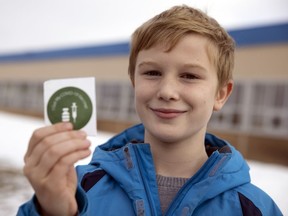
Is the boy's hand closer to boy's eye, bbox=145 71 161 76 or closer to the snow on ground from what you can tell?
boy's eye, bbox=145 71 161 76

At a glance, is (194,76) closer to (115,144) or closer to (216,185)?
(216,185)

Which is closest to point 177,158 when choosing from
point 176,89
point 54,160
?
point 176,89

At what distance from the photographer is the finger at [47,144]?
1142 millimetres

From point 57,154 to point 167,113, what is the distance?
0.65m

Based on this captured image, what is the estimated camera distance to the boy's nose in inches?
60.8

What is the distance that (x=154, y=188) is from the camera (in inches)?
62.9

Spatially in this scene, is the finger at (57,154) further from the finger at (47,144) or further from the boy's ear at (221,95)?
the boy's ear at (221,95)

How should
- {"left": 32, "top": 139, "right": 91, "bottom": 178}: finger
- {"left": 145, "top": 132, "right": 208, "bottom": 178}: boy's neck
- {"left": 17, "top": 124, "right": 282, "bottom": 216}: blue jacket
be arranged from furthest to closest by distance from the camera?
{"left": 145, "top": 132, "right": 208, "bottom": 178}: boy's neck
{"left": 17, "top": 124, "right": 282, "bottom": 216}: blue jacket
{"left": 32, "top": 139, "right": 91, "bottom": 178}: finger

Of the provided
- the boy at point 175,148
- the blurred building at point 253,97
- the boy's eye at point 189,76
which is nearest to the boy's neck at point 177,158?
the boy at point 175,148

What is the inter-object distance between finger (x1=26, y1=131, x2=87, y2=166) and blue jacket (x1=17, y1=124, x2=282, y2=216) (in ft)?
1.07

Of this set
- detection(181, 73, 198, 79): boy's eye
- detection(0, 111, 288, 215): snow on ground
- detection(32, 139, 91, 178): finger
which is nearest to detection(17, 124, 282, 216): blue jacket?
detection(32, 139, 91, 178): finger

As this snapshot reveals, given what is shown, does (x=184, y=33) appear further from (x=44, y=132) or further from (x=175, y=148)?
(x=44, y=132)

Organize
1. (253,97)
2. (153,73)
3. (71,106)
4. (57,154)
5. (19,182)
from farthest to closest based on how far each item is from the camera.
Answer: (253,97) → (19,182) → (153,73) → (71,106) → (57,154)

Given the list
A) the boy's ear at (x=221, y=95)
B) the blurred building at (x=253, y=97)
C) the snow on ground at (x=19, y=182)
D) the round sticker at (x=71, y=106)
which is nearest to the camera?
the round sticker at (x=71, y=106)
